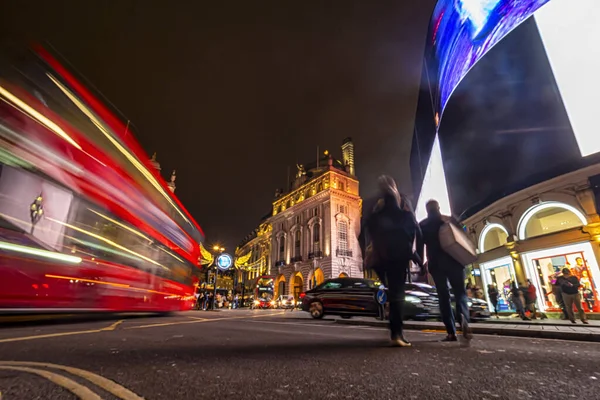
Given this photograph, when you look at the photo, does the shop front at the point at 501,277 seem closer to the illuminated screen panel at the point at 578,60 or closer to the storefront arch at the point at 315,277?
the illuminated screen panel at the point at 578,60

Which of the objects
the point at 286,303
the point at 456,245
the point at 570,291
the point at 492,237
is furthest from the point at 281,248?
the point at 456,245

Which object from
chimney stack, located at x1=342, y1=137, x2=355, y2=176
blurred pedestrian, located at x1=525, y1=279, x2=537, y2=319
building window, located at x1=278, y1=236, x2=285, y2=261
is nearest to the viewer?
blurred pedestrian, located at x1=525, y1=279, x2=537, y2=319

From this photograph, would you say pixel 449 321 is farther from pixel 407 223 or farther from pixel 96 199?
pixel 96 199

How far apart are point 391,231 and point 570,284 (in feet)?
30.6

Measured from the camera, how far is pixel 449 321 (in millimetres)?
4168

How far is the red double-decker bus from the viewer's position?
204 inches

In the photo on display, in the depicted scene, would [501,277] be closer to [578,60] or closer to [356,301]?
[356,301]

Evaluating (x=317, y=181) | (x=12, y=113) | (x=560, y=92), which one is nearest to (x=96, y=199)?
(x=12, y=113)

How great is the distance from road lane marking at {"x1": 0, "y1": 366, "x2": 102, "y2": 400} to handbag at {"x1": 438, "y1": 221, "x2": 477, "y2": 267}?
165 inches

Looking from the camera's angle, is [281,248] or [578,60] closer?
[578,60]

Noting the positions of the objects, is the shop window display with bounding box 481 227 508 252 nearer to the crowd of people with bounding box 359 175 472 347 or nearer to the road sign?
the crowd of people with bounding box 359 175 472 347

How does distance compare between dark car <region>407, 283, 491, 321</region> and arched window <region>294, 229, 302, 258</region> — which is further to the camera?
arched window <region>294, 229, 302, 258</region>

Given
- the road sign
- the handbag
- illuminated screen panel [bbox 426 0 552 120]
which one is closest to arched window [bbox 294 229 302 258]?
the road sign

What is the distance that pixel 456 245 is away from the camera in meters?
4.05
